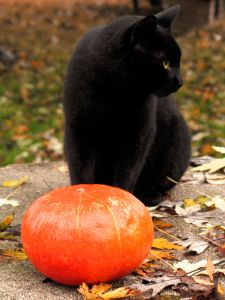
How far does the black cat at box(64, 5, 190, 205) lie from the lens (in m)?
2.70

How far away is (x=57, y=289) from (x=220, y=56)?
21.8ft

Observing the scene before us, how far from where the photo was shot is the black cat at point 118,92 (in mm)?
2703

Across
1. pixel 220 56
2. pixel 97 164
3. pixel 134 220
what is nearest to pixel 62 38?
pixel 220 56

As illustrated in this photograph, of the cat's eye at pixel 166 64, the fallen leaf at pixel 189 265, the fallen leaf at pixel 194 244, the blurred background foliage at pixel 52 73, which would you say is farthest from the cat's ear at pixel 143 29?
the blurred background foliage at pixel 52 73

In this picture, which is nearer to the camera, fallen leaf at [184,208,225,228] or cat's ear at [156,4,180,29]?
fallen leaf at [184,208,225,228]

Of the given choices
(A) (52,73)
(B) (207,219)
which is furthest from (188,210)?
(A) (52,73)

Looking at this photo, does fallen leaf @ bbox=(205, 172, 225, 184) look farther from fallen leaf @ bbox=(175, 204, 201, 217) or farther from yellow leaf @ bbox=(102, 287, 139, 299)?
yellow leaf @ bbox=(102, 287, 139, 299)

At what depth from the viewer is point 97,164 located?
3109mm

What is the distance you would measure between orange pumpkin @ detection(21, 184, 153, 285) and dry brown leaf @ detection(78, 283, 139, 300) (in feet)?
0.12

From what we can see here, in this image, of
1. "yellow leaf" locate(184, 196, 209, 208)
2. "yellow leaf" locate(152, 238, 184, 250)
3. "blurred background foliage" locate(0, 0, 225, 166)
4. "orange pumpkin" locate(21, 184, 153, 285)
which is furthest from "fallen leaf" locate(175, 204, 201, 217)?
"blurred background foliage" locate(0, 0, 225, 166)

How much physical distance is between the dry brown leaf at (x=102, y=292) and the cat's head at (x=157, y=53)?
1.18 meters

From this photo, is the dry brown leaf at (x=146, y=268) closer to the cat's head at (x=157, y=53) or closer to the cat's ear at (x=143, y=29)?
the cat's head at (x=157, y=53)

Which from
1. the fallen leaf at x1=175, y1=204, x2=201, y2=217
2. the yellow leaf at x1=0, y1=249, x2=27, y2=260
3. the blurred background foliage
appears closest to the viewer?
the yellow leaf at x1=0, y1=249, x2=27, y2=260

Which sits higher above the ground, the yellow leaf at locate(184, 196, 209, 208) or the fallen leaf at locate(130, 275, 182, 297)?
the fallen leaf at locate(130, 275, 182, 297)
